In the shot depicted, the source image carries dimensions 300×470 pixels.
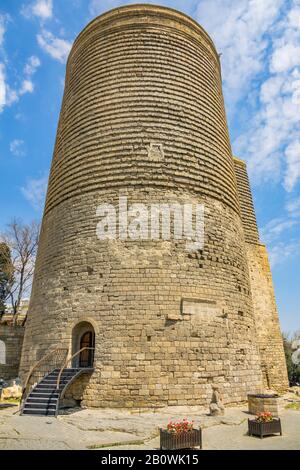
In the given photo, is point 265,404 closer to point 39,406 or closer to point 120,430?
point 120,430

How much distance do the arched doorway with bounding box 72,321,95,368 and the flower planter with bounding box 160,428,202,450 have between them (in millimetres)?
5443

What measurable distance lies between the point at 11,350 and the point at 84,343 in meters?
8.16

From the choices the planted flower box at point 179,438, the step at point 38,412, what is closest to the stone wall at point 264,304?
the step at point 38,412

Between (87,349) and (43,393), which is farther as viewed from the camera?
(87,349)

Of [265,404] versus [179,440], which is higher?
[265,404]

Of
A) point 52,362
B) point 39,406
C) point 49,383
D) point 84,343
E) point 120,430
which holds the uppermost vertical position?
point 84,343

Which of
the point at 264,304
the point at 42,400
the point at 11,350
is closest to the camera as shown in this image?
the point at 42,400

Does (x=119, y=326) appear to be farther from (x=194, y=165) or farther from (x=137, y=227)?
(x=194, y=165)

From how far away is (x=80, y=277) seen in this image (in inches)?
459

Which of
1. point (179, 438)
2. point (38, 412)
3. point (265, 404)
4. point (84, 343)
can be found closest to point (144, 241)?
point (84, 343)

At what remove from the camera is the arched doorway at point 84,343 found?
11.3 m

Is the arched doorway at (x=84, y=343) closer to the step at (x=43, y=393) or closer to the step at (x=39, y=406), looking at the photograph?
the step at (x=43, y=393)

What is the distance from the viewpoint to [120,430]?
24.6 ft

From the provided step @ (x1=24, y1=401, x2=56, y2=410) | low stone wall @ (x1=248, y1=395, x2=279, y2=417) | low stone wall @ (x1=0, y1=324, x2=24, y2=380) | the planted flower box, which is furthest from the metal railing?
low stone wall @ (x1=0, y1=324, x2=24, y2=380)
